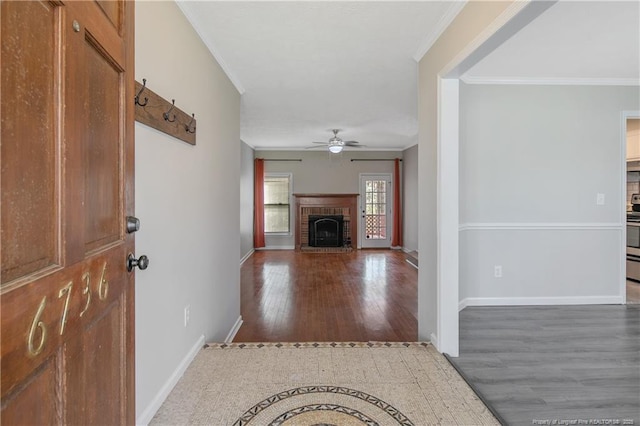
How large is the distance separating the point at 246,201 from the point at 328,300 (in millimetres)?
3797

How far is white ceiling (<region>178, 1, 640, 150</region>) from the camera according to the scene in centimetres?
211

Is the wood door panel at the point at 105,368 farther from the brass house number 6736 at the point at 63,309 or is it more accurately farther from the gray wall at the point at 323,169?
the gray wall at the point at 323,169

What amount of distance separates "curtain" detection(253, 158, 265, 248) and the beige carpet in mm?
5859

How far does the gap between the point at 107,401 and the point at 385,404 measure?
1.30 meters

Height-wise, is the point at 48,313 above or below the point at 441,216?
below

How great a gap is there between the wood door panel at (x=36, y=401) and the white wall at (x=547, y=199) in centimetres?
346

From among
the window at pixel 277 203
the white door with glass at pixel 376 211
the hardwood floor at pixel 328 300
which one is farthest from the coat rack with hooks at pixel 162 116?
the white door with glass at pixel 376 211

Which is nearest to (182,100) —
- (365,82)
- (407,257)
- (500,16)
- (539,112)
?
(500,16)

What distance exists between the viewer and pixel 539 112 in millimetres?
3488

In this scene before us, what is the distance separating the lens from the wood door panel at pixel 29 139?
592 millimetres

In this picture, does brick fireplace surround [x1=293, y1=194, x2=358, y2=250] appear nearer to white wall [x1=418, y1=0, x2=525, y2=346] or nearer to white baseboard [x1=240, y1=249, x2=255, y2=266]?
white baseboard [x1=240, y1=249, x2=255, y2=266]

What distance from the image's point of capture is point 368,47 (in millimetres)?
2617

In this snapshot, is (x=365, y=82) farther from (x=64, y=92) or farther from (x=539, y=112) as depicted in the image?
(x=64, y=92)

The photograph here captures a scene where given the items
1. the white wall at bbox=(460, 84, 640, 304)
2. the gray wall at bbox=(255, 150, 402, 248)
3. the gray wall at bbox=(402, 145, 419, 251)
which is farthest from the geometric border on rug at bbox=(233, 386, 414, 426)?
the gray wall at bbox=(255, 150, 402, 248)
